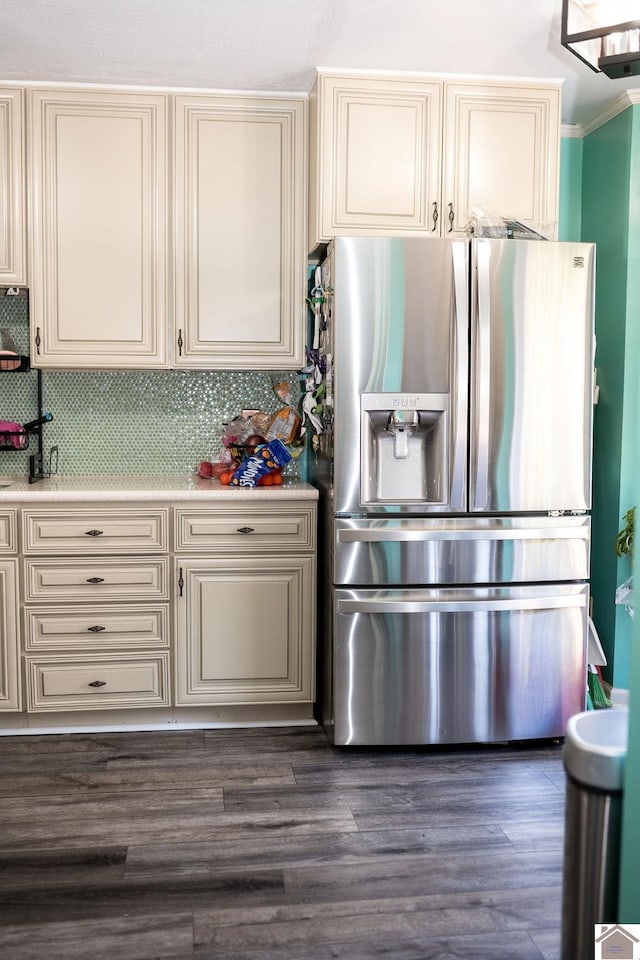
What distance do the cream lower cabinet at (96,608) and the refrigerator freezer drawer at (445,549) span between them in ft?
2.32

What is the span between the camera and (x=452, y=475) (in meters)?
3.08

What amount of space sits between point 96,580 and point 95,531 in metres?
0.18

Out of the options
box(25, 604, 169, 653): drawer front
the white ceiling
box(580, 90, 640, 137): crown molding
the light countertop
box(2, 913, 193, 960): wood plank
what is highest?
the white ceiling

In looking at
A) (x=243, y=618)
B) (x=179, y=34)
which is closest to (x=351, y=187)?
(x=179, y=34)

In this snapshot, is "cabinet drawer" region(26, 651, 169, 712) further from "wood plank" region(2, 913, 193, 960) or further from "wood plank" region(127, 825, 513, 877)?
"wood plank" region(2, 913, 193, 960)

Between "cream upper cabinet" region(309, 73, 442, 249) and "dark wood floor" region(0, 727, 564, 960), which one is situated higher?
"cream upper cabinet" region(309, 73, 442, 249)

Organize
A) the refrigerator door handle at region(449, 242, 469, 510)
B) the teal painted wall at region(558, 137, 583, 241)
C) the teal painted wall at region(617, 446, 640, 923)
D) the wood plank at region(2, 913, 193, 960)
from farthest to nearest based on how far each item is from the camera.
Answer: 1. the teal painted wall at region(558, 137, 583, 241)
2. the refrigerator door handle at region(449, 242, 469, 510)
3. the wood plank at region(2, 913, 193, 960)
4. the teal painted wall at region(617, 446, 640, 923)

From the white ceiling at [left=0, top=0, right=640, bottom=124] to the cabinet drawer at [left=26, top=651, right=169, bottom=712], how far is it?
83.1 inches

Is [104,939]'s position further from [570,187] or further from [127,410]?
[570,187]

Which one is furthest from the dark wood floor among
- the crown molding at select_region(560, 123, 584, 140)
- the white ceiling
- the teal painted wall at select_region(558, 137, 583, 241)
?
the crown molding at select_region(560, 123, 584, 140)

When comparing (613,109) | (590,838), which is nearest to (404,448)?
(613,109)

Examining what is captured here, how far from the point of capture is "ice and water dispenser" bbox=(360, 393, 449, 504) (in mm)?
3047

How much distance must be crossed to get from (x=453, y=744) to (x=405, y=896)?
103 centimetres

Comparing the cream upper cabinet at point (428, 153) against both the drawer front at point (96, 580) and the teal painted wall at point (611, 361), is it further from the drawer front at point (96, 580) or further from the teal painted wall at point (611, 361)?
the drawer front at point (96, 580)
